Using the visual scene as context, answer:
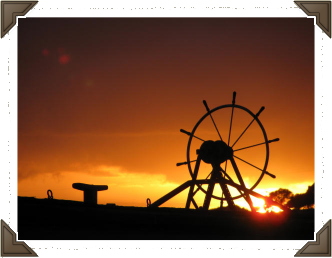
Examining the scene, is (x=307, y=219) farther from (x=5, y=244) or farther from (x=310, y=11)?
(x=5, y=244)

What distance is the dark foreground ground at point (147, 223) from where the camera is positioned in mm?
15711

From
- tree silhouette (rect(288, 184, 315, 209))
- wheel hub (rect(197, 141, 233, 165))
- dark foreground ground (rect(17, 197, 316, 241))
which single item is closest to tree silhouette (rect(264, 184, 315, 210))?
tree silhouette (rect(288, 184, 315, 209))

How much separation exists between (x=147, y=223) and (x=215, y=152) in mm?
3609

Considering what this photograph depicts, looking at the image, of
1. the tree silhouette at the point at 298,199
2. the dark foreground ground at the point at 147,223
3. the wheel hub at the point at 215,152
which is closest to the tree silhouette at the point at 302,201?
the tree silhouette at the point at 298,199

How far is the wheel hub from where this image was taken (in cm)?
1803

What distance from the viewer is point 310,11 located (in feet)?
43.9

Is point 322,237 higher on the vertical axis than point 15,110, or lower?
lower

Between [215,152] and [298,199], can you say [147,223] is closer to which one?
[215,152]

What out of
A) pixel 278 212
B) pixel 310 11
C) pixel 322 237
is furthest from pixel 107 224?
pixel 310 11

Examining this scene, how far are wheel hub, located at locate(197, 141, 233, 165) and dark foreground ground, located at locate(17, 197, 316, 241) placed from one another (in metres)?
2.43

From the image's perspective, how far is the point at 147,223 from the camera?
15.9m

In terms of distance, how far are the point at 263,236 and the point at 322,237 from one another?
3090 millimetres

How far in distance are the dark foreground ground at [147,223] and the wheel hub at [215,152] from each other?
243 centimetres

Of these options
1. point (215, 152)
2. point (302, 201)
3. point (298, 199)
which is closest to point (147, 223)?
point (215, 152)
